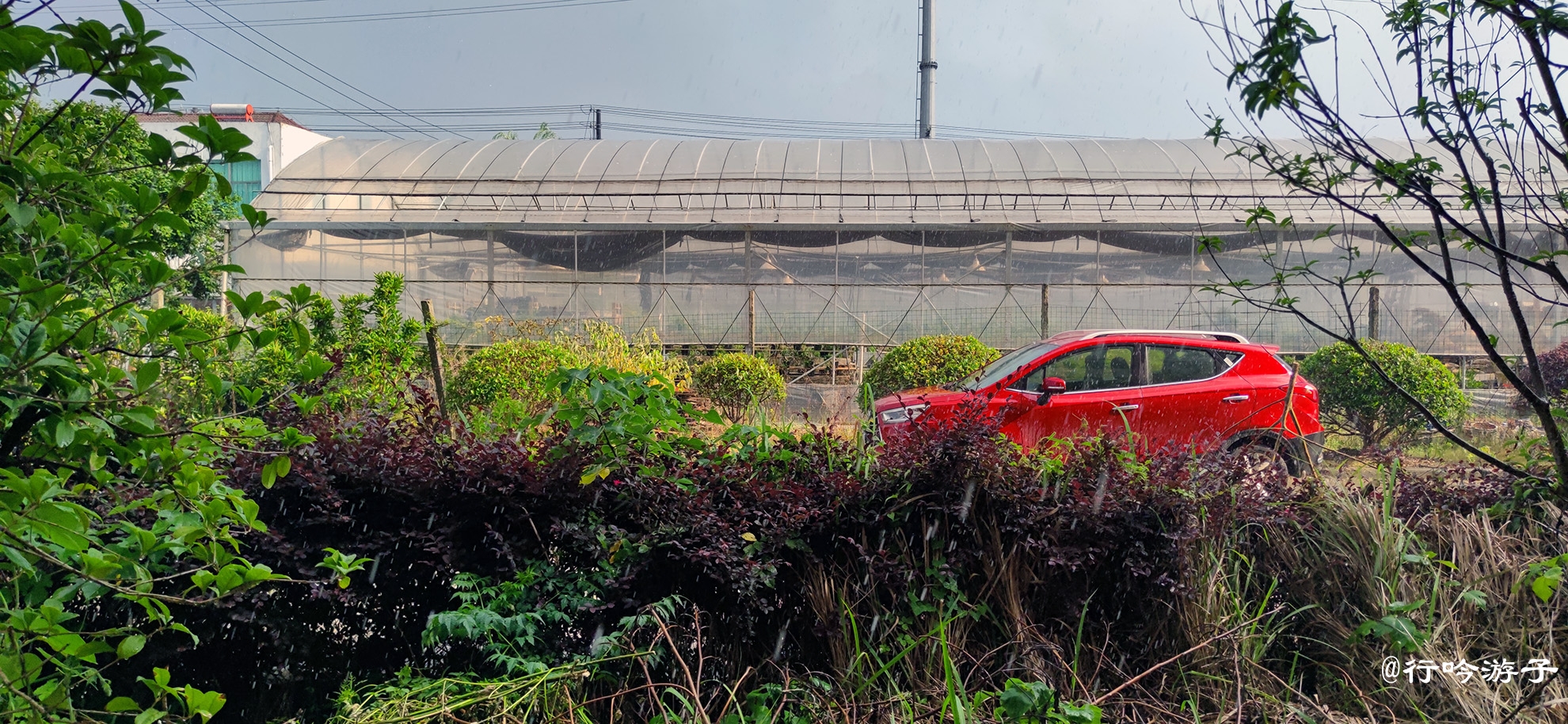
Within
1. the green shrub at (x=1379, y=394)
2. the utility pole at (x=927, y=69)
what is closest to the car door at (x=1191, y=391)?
the green shrub at (x=1379, y=394)

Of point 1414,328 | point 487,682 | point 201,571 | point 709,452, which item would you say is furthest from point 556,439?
point 1414,328

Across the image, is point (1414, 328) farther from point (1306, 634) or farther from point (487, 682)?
point (487, 682)

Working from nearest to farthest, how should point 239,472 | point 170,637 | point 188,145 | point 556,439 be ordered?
1. point 188,145
2. point 170,637
3. point 239,472
4. point 556,439

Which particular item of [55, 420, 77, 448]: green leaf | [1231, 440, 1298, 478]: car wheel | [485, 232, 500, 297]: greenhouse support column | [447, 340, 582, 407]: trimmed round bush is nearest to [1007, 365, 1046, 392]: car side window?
[1231, 440, 1298, 478]: car wheel

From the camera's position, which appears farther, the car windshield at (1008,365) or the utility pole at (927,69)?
the utility pole at (927,69)

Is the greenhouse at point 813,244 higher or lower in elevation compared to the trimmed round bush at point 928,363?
higher

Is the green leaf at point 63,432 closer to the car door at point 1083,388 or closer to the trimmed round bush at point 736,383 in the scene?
the car door at point 1083,388

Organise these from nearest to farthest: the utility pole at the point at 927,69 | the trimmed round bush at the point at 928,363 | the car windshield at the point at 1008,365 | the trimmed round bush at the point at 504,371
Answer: the car windshield at the point at 1008,365, the trimmed round bush at the point at 504,371, the trimmed round bush at the point at 928,363, the utility pole at the point at 927,69

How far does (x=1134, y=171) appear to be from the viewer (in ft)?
69.7

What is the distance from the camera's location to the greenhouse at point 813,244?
709 inches

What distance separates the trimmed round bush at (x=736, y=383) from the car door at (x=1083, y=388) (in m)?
4.93

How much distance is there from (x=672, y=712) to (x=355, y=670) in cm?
119

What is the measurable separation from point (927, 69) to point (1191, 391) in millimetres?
21619

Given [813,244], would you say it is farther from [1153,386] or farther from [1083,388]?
[1153,386]
